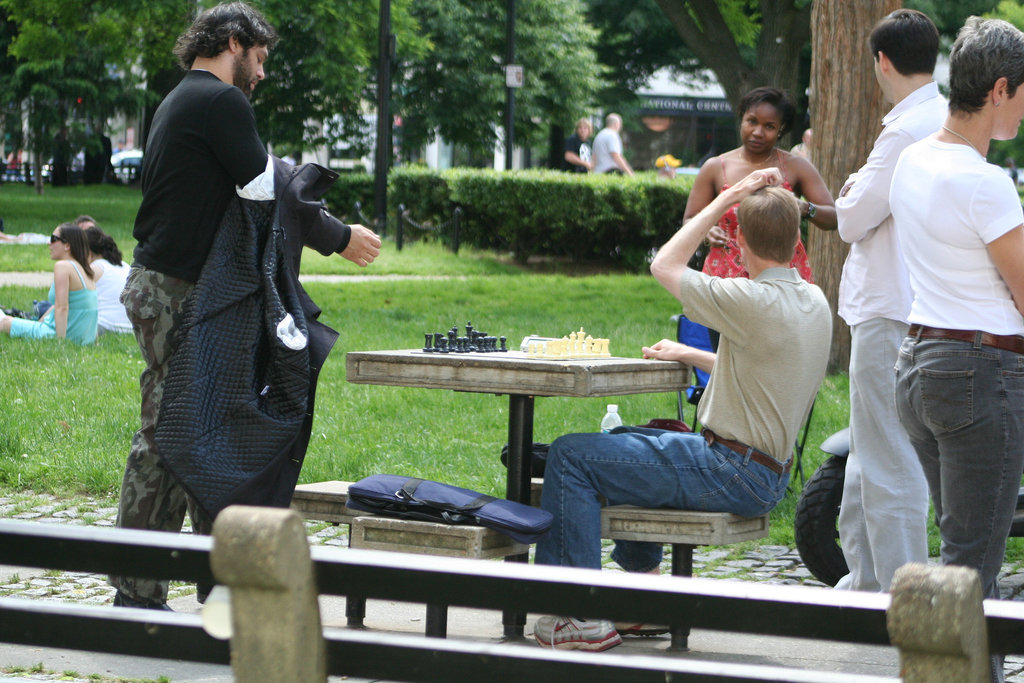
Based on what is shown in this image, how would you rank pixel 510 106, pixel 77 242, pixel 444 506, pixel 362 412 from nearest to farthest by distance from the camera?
pixel 444 506, pixel 362 412, pixel 77 242, pixel 510 106

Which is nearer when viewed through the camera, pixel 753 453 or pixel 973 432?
pixel 973 432

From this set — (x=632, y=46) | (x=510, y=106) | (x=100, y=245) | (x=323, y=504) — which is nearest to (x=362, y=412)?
(x=100, y=245)

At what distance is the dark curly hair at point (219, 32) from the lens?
4887mm

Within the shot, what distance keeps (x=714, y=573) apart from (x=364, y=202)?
22469mm

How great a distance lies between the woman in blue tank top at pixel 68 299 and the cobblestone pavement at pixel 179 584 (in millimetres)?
4190

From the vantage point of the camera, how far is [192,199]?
4777 mm

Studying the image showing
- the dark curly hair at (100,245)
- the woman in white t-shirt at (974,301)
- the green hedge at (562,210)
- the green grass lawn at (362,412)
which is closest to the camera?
the woman in white t-shirt at (974,301)

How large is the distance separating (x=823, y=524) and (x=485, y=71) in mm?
32534

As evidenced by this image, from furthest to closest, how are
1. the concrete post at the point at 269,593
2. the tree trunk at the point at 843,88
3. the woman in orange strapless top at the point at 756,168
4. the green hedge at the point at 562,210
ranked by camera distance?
the green hedge at the point at 562,210 → the tree trunk at the point at 843,88 → the woman in orange strapless top at the point at 756,168 → the concrete post at the point at 269,593

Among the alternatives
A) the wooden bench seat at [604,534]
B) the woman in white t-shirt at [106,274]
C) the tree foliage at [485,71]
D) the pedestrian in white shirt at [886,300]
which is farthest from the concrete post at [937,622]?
the tree foliage at [485,71]

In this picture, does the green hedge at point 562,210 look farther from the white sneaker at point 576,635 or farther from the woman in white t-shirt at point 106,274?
the white sneaker at point 576,635

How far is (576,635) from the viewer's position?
191 inches

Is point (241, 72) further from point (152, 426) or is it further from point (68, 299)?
point (68, 299)

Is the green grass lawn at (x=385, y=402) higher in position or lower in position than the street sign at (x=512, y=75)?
lower
